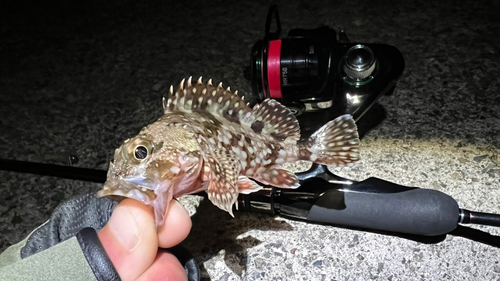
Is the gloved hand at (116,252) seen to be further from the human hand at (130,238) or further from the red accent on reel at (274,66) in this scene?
the red accent on reel at (274,66)

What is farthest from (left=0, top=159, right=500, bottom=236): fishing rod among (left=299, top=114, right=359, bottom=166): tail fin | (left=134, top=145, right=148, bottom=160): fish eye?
(left=134, top=145, right=148, bottom=160): fish eye

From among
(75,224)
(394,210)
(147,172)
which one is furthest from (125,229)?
(394,210)

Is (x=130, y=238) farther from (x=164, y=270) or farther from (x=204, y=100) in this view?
(x=204, y=100)

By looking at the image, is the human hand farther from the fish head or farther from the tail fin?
the tail fin

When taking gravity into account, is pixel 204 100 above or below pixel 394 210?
above

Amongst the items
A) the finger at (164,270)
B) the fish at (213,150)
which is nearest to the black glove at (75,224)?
the finger at (164,270)

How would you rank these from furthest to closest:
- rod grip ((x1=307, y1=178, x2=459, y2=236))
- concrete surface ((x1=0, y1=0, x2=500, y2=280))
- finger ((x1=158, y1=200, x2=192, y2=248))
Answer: concrete surface ((x1=0, y1=0, x2=500, y2=280)) → rod grip ((x1=307, y1=178, x2=459, y2=236)) → finger ((x1=158, y1=200, x2=192, y2=248))

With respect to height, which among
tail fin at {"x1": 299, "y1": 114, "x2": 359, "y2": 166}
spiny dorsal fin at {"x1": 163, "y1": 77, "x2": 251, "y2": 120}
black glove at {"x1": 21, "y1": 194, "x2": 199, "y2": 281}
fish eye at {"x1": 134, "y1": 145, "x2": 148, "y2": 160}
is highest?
spiny dorsal fin at {"x1": 163, "y1": 77, "x2": 251, "y2": 120}
